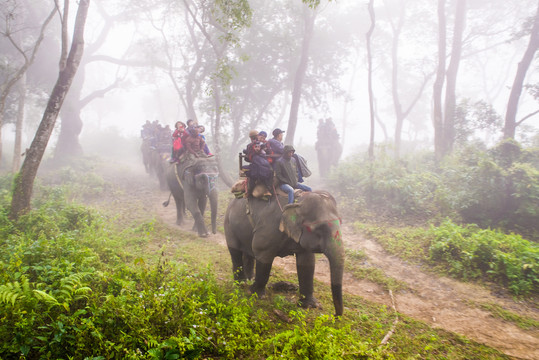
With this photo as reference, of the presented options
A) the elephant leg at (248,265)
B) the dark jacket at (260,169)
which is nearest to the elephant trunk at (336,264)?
the dark jacket at (260,169)

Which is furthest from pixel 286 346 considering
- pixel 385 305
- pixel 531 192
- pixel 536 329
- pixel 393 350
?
pixel 531 192

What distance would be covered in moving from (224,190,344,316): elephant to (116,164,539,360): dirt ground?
1.48 m

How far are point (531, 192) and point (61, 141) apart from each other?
2487 centimetres

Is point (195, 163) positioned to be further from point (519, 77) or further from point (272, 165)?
point (519, 77)

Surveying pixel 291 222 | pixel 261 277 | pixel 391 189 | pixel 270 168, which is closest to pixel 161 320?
pixel 261 277

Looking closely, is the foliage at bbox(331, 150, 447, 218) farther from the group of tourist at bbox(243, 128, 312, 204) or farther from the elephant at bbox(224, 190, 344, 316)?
the elephant at bbox(224, 190, 344, 316)

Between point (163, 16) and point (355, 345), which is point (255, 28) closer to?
point (163, 16)

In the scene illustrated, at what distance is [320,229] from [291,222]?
1.49 ft

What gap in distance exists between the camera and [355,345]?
3.10 metres

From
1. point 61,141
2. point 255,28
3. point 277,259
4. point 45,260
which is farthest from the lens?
point 61,141

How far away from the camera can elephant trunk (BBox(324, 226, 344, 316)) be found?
369 centimetres

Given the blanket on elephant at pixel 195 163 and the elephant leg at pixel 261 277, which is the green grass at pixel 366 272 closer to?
the elephant leg at pixel 261 277

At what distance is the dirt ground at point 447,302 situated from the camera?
4.00 metres

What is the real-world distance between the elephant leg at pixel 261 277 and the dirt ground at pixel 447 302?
5.56 feet
